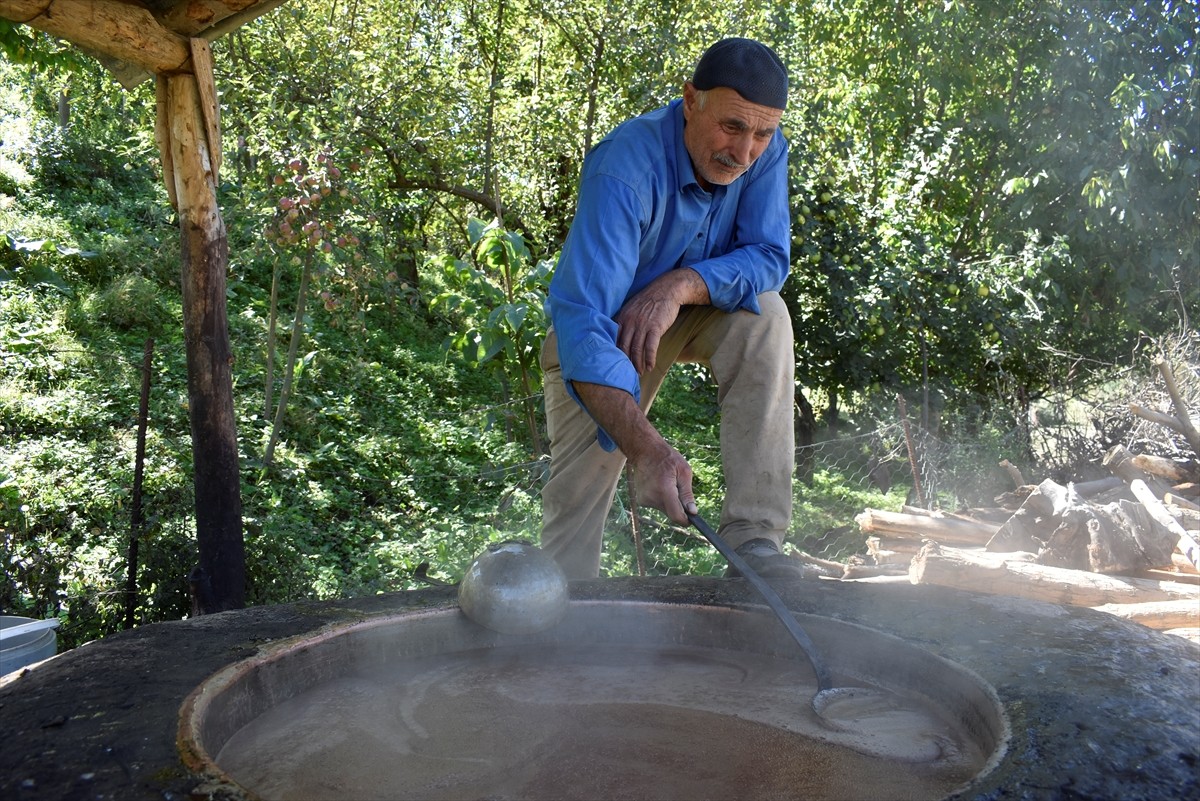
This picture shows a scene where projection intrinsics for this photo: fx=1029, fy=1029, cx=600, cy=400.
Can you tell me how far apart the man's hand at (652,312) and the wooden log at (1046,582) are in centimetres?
224

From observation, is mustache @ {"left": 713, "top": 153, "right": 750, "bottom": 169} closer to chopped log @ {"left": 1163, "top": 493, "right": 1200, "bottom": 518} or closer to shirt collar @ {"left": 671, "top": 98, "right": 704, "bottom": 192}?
shirt collar @ {"left": 671, "top": 98, "right": 704, "bottom": 192}

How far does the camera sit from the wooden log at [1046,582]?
4539mm

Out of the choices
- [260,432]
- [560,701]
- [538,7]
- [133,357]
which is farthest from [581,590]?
[538,7]

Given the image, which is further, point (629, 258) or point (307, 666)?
point (629, 258)

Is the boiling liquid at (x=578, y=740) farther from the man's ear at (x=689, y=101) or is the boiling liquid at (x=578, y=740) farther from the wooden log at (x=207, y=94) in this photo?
the wooden log at (x=207, y=94)

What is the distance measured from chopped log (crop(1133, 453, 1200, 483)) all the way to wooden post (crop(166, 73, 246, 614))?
5410mm

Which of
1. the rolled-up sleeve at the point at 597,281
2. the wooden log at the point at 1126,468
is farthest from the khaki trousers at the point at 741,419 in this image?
the wooden log at the point at 1126,468

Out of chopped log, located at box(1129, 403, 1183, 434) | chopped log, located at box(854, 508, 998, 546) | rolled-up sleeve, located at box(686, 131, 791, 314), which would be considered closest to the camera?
rolled-up sleeve, located at box(686, 131, 791, 314)

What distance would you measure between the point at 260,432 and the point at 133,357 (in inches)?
63.2

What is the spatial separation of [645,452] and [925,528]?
13.1 feet

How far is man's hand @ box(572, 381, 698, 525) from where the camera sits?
230 cm

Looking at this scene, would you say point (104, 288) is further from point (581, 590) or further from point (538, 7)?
point (581, 590)

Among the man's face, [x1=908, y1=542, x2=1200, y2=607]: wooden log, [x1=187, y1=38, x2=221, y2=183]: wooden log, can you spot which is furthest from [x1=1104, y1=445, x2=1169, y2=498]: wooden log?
[x1=187, y1=38, x2=221, y2=183]: wooden log

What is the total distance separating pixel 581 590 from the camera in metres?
2.80
